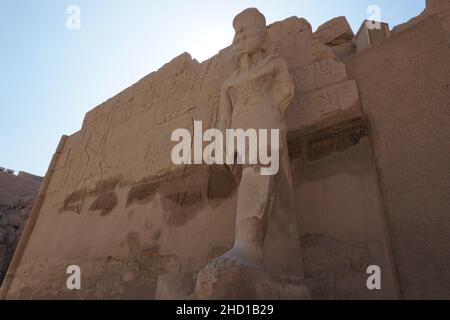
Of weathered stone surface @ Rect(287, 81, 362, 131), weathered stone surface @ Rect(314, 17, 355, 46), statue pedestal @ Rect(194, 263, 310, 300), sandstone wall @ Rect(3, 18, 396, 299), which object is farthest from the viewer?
weathered stone surface @ Rect(314, 17, 355, 46)

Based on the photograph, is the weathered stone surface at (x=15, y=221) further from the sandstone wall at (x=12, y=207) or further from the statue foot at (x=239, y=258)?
the statue foot at (x=239, y=258)

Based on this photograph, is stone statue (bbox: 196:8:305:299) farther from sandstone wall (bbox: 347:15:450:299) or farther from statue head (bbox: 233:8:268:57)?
sandstone wall (bbox: 347:15:450:299)

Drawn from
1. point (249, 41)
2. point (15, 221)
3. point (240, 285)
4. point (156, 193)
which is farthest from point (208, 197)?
point (15, 221)

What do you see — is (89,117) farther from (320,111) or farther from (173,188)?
(320,111)

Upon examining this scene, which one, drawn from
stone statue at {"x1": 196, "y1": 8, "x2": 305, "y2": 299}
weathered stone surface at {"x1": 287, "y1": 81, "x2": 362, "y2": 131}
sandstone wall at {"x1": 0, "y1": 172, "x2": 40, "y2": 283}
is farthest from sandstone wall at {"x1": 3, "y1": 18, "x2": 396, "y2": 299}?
sandstone wall at {"x1": 0, "y1": 172, "x2": 40, "y2": 283}

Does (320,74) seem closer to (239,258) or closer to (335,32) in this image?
(335,32)

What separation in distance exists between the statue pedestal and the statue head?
1628 mm

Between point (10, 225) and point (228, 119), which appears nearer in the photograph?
point (228, 119)

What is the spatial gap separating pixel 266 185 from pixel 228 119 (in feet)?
2.51

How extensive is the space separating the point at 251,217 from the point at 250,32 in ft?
4.72

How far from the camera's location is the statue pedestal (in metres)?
1.46

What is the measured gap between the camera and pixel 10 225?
9.02 meters
